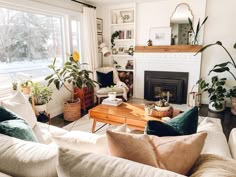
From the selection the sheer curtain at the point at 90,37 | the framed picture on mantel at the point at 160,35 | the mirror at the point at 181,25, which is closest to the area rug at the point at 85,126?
the sheer curtain at the point at 90,37

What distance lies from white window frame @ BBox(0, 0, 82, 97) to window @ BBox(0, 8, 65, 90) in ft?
0.25

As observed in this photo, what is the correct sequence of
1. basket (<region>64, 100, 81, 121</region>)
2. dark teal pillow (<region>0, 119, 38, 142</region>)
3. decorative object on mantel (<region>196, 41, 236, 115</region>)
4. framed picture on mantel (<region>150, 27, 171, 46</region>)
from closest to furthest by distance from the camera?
1. dark teal pillow (<region>0, 119, 38, 142</region>)
2. basket (<region>64, 100, 81, 121</region>)
3. decorative object on mantel (<region>196, 41, 236, 115</region>)
4. framed picture on mantel (<region>150, 27, 171, 46</region>)

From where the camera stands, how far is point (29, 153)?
929 mm

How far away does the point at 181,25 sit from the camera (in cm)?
421

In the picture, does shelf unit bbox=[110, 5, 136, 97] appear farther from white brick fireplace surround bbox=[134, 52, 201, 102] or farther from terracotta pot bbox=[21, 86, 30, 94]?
terracotta pot bbox=[21, 86, 30, 94]

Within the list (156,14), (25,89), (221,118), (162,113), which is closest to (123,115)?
(162,113)

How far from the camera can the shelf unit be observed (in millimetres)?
4715

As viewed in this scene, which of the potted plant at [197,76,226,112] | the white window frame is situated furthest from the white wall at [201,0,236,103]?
the white window frame

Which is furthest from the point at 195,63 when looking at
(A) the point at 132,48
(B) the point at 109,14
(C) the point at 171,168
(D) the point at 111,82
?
(C) the point at 171,168

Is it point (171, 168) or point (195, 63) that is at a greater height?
point (195, 63)

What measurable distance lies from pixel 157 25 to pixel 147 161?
4.04 m

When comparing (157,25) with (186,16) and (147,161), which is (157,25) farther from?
(147,161)

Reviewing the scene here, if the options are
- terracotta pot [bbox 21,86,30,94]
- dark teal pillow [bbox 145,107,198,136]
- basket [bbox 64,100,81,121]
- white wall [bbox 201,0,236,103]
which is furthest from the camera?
white wall [bbox 201,0,236,103]

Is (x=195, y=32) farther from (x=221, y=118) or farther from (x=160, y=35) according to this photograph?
(x=221, y=118)
